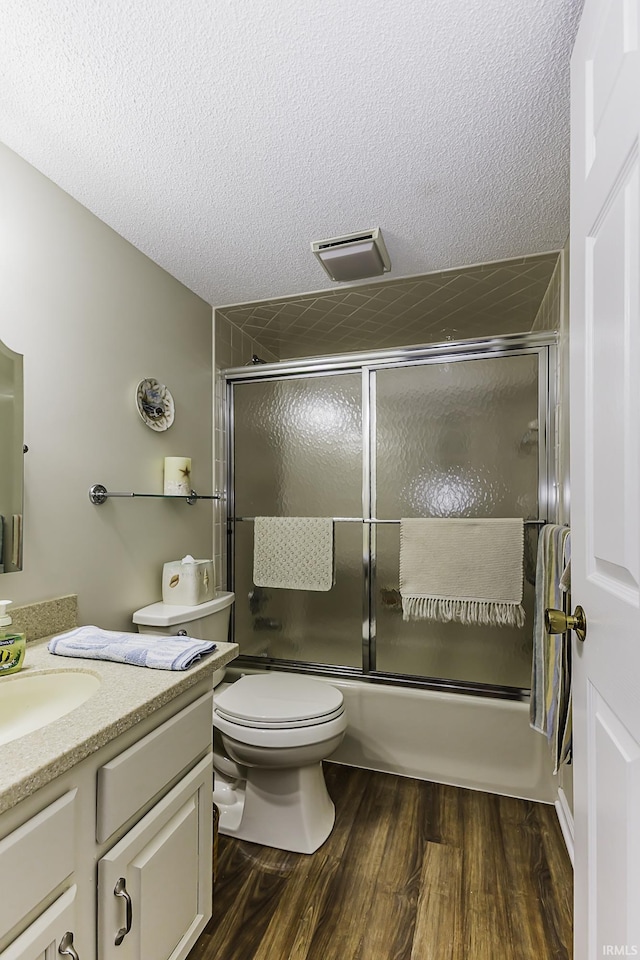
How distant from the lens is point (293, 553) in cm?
233

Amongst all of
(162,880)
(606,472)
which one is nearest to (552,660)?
(606,472)

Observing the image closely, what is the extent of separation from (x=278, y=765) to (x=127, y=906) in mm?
775

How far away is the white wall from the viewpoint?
4.53ft

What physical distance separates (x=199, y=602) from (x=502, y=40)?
1.90 m

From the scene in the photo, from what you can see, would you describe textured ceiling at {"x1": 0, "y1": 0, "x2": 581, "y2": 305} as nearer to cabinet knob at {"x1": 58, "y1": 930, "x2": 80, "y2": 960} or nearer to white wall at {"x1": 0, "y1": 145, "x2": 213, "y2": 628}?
white wall at {"x1": 0, "y1": 145, "x2": 213, "y2": 628}

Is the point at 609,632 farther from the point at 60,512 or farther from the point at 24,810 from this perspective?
the point at 60,512

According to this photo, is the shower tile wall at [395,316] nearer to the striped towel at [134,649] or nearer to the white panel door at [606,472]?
the white panel door at [606,472]

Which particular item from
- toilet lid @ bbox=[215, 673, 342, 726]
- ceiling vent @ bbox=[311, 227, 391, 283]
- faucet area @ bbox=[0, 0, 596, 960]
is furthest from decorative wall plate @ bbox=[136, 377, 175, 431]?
toilet lid @ bbox=[215, 673, 342, 726]

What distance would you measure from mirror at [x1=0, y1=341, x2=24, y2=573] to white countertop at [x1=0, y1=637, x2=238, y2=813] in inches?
10.7

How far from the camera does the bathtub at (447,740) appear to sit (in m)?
1.92

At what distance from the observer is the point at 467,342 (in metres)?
2.09

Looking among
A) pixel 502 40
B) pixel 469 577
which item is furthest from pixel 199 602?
pixel 502 40

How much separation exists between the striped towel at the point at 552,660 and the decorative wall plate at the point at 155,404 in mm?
1515

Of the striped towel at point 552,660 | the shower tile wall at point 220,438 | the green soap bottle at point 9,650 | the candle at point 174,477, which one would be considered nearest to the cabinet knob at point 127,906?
the green soap bottle at point 9,650
